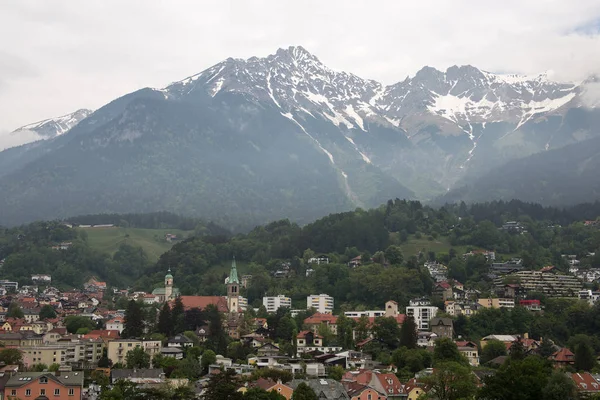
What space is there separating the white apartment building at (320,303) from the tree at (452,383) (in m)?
56.4

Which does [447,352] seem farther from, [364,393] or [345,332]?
[364,393]

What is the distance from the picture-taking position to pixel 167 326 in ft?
349

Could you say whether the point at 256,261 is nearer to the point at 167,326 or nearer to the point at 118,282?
the point at 118,282

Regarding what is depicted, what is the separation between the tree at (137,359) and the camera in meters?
87.9

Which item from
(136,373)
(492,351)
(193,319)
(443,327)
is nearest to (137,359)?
(136,373)

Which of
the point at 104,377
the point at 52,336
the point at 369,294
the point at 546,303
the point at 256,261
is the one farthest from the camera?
the point at 256,261

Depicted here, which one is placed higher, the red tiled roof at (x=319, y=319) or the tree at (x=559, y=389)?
the red tiled roof at (x=319, y=319)

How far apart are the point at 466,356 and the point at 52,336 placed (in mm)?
46255

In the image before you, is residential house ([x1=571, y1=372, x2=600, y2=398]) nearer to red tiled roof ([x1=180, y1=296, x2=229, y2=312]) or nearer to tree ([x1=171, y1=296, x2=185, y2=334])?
tree ([x1=171, y1=296, x2=185, y2=334])

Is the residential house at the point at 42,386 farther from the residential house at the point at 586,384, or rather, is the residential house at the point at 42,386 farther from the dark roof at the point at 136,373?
the residential house at the point at 586,384

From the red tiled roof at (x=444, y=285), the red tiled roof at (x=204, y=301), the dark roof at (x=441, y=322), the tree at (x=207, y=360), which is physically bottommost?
the tree at (x=207, y=360)

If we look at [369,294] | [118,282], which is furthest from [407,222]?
[118,282]

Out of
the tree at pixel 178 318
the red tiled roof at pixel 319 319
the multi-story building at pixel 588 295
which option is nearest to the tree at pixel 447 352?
the red tiled roof at pixel 319 319

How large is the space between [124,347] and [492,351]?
39.8 metres
